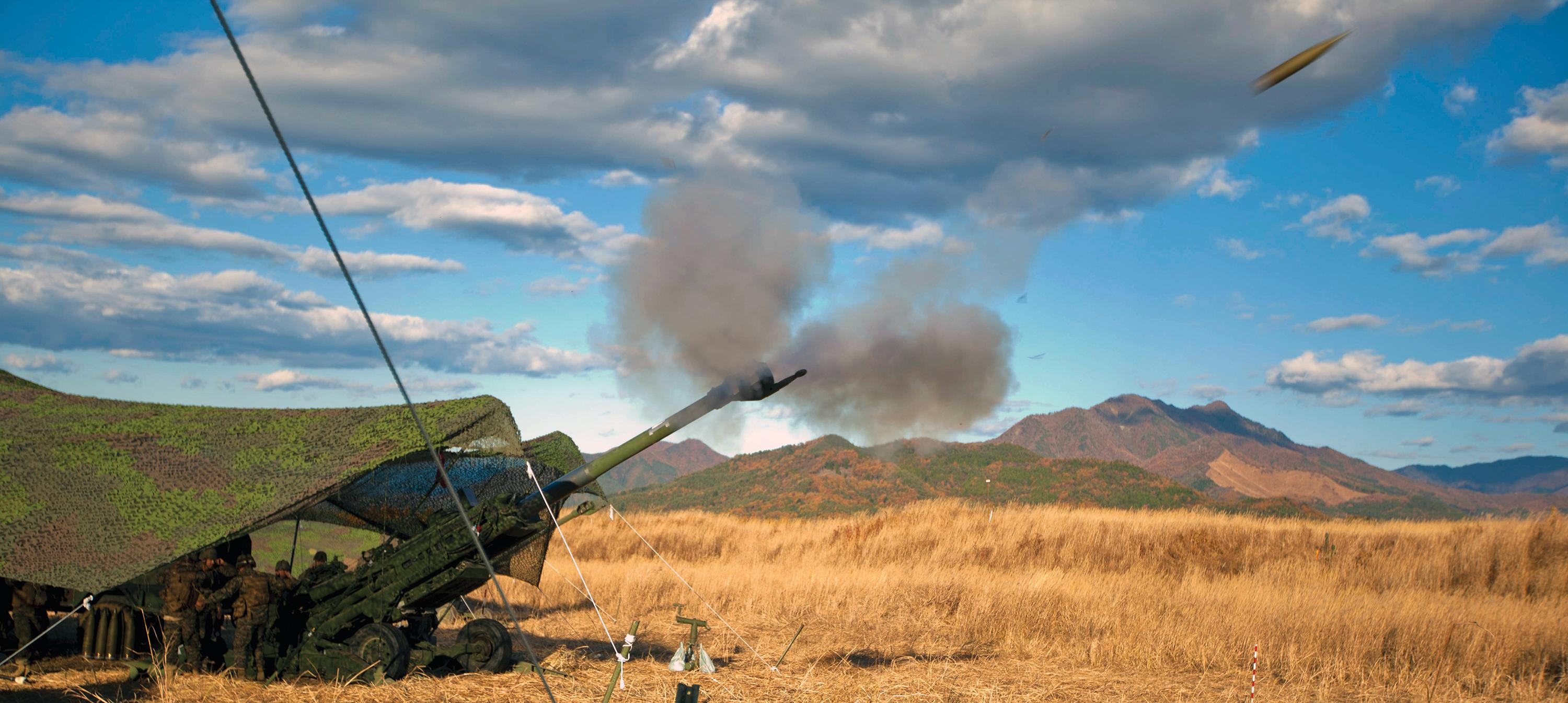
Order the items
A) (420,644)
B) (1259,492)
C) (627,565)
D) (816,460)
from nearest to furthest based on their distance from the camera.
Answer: (420,644) < (627,565) < (816,460) < (1259,492)

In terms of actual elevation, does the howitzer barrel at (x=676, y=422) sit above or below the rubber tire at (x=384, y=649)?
above

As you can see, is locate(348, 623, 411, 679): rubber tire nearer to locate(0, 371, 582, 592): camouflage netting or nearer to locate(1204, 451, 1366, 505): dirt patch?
locate(0, 371, 582, 592): camouflage netting

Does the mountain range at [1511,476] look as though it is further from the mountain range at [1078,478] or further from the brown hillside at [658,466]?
the brown hillside at [658,466]

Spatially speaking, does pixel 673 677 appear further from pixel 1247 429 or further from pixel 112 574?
pixel 1247 429

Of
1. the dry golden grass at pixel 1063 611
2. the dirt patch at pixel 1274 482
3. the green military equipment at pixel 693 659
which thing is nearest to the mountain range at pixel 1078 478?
the dirt patch at pixel 1274 482

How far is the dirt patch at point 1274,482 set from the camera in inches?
3642

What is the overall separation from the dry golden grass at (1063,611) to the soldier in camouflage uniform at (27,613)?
48.0 inches

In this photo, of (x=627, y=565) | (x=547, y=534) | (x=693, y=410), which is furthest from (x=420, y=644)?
(x=627, y=565)

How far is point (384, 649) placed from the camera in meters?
9.84

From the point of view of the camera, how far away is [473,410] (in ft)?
35.1

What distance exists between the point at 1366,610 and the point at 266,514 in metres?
13.9

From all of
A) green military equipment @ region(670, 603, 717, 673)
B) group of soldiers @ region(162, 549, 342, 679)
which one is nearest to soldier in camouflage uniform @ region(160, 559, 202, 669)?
group of soldiers @ region(162, 549, 342, 679)

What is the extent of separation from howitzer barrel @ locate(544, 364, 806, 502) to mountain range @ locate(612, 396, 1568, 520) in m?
5.51

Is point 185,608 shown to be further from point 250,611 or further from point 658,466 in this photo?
point 658,466
